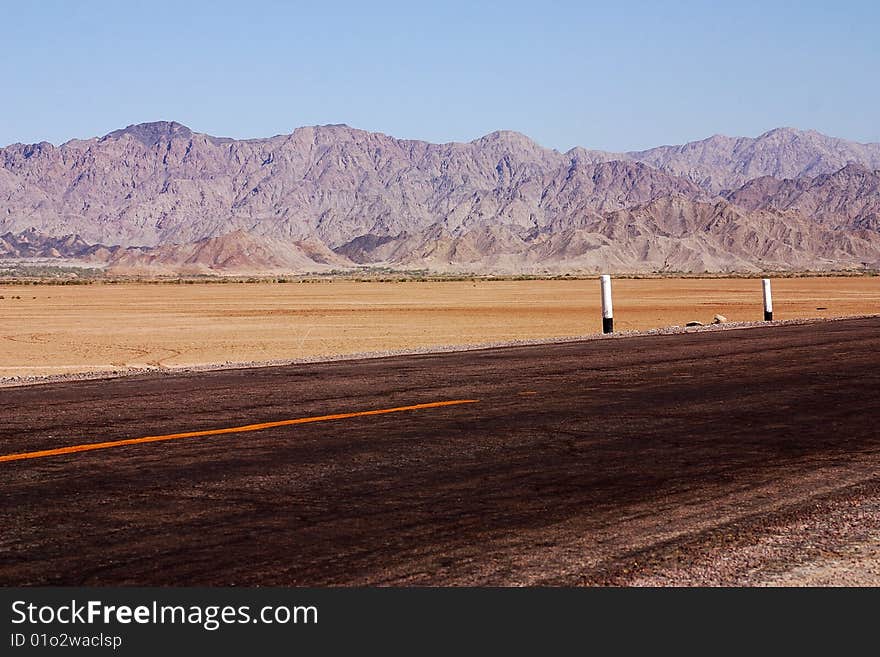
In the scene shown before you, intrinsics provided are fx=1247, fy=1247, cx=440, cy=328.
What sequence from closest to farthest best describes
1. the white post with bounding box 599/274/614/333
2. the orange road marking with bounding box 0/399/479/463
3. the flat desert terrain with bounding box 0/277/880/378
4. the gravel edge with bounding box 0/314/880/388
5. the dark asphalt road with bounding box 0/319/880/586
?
the dark asphalt road with bounding box 0/319/880/586
the orange road marking with bounding box 0/399/479/463
the gravel edge with bounding box 0/314/880/388
the white post with bounding box 599/274/614/333
the flat desert terrain with bounding box 0/277/880/378

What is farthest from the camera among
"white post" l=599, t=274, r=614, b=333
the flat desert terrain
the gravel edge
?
the flat desert terrain

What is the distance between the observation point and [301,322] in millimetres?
45125

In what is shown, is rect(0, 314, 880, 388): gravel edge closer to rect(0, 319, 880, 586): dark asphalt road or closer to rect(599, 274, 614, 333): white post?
rect(599, 274, 614, 333): white post

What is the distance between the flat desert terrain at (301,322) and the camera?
29859 mm

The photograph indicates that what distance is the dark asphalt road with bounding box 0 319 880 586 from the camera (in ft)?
19.5

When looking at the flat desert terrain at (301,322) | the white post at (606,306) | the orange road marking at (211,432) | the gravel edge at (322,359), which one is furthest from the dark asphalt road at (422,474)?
the flat desert terrain at (301,322)

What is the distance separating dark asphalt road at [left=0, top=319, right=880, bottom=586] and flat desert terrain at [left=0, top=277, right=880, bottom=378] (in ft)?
37.1

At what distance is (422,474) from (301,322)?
3742cm

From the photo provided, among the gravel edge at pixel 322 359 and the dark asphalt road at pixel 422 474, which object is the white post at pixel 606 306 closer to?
the gravel edge at pixel 322 359

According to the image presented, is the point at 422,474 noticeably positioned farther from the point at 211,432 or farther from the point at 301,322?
the point at 301,322

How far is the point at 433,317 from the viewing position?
1935 inches

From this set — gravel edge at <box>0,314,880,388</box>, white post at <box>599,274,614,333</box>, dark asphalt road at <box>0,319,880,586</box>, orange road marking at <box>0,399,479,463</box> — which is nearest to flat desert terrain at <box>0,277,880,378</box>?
gravel edge at <box>0,314,880,388</box>

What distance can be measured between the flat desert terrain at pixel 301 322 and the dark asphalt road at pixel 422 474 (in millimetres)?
11310

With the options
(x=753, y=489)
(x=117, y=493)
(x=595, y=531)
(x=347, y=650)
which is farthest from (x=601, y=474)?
(x=347, y=650)
